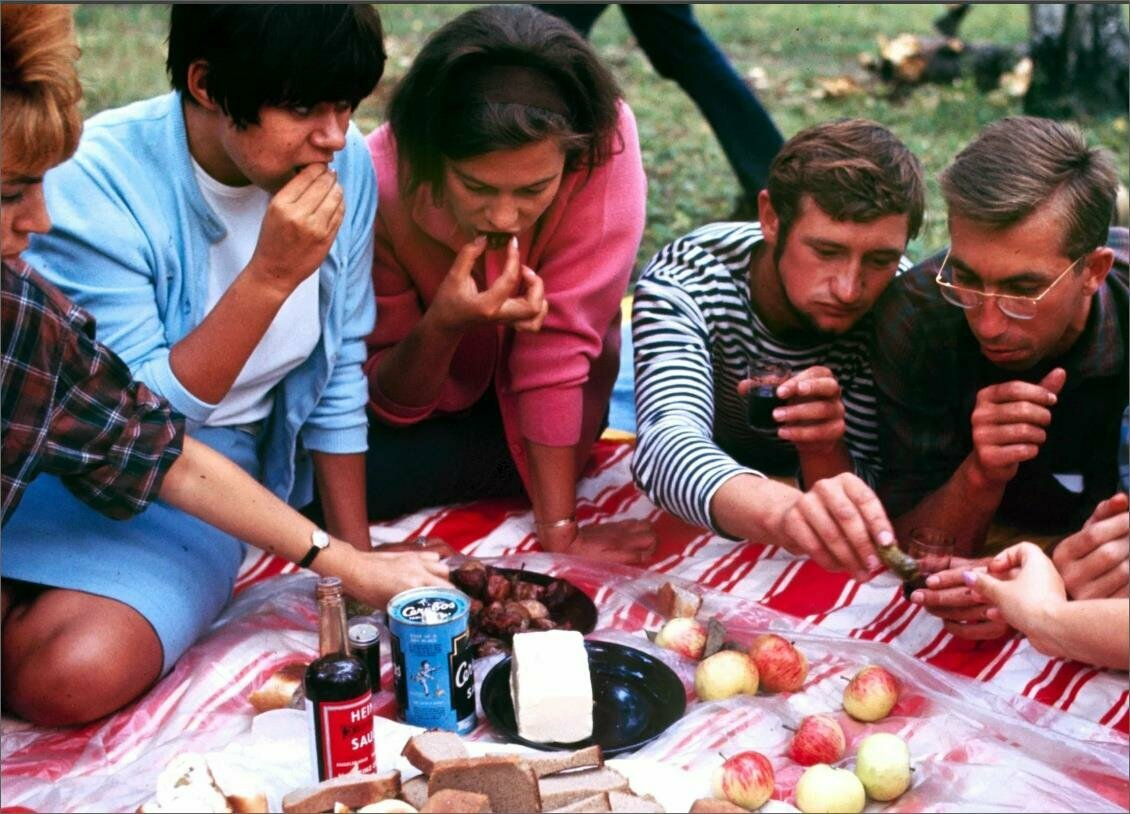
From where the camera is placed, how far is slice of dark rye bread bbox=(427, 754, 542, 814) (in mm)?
1910

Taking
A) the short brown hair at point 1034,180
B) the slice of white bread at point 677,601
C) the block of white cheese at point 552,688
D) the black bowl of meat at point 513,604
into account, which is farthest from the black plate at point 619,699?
the short brown hair at point 1034,180

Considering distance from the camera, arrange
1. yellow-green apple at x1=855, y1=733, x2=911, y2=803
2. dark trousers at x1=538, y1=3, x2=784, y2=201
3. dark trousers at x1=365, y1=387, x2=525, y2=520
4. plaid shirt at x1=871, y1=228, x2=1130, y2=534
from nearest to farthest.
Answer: yellow-green apple at x1=855, y1=733, x2=911, y2=803 → plaid shirt at x1=871, y1=228, x2=1130, y2=534 → dark trousers at x1=365, y1=387, x2=525, y2=520 → dark trousers at x1=538, y1=3, x2=784, y2=201

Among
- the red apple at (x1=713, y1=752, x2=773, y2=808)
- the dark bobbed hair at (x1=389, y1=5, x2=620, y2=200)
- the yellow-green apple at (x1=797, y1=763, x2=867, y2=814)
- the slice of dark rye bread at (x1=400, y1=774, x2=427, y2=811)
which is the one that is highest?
the dark bobbed hair at (x1=389, y1=5, x2=620, y2=200)

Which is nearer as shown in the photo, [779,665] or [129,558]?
[779,665]

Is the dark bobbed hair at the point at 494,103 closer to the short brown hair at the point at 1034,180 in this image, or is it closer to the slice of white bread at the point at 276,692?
the short brown hair at the point at 1034,180

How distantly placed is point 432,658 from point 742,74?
6715 millimetres

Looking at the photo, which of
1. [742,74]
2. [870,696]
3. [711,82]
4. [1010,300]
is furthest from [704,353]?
[742,74]

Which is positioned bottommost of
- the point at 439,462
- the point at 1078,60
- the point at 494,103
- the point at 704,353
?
the point at 439,462

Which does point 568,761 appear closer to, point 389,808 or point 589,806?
point 589,806

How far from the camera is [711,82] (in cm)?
534

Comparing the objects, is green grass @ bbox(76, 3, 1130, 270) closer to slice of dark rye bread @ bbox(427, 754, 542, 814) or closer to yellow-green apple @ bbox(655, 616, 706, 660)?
yellow-green apple @ bbox(655, 616, 706, 660)

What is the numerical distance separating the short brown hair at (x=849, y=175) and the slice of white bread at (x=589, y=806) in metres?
1.37

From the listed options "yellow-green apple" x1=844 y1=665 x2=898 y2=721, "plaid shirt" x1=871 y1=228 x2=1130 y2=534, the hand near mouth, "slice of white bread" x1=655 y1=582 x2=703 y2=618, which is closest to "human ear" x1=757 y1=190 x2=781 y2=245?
"plaid shirt" x1=871 y1=228 x2=1130 y2=534

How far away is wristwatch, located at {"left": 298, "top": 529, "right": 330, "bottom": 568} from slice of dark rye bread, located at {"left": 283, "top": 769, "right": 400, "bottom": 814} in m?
0.64
